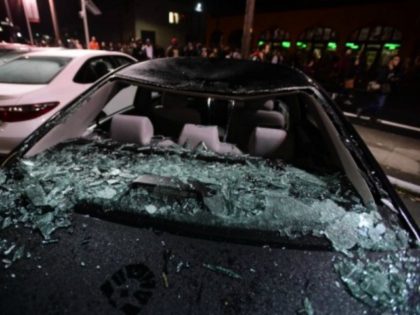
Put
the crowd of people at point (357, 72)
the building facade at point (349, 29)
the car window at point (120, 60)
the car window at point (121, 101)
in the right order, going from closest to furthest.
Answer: the car window at point (121, 101), the car window at point (120, 60), the crowd of people at point (357, 72), the building facade at point (349, 29)

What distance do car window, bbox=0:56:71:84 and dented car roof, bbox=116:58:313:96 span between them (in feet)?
7.99

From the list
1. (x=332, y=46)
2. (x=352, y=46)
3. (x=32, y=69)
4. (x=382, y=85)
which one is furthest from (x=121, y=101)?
(x=332, y=46)

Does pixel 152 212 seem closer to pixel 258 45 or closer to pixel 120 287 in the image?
pixel 120 287

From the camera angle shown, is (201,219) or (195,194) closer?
(201,219)

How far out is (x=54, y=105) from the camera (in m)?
3.59

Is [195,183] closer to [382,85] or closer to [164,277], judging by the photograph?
[164,277]

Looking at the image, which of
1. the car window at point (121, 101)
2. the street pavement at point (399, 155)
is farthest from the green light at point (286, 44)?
the car window at point (121, 101)

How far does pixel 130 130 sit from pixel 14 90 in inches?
89.7

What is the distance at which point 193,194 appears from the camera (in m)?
1.38

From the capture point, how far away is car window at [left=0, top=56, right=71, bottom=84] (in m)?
3.84

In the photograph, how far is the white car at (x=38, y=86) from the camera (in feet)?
11.0

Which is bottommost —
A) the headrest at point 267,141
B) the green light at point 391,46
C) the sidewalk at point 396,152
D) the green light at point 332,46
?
the sidewalk at point 396,152

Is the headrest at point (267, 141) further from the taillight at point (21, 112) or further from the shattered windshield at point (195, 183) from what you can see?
the taillight at point (21, 112)

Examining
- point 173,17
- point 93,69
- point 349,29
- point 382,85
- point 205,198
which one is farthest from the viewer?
point 173,17
